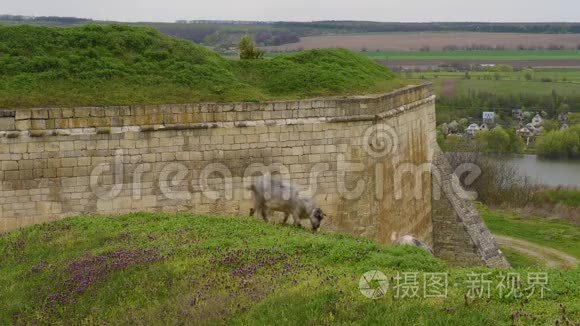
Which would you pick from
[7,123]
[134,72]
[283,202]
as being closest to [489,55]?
[134,72]

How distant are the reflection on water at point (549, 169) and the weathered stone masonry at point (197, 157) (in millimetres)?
34021

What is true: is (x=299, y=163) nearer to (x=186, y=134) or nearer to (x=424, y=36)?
(x=186, y=134)

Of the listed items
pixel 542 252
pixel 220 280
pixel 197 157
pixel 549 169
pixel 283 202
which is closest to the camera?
pixel 220 280

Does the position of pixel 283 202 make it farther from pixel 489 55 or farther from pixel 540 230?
pixel 489 55

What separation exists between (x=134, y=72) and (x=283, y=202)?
3.89 m

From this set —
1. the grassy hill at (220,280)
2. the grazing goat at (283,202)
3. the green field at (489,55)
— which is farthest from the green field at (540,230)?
the green field at (489,55)

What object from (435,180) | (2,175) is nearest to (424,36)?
(435,180)

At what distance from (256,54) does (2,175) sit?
6.60 meters

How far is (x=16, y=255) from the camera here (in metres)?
9.77

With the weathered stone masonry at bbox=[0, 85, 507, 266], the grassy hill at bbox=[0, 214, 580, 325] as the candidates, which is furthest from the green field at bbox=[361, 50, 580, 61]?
the grassy hill at bbox=[0, 214, 580, 325]

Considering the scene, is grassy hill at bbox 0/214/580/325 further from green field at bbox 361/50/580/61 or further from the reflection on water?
green field at bbox 361/50/580/61

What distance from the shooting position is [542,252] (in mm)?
18859

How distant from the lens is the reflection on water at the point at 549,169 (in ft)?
151

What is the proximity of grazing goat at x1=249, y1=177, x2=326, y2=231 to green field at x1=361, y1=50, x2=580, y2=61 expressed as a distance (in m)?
80.8
